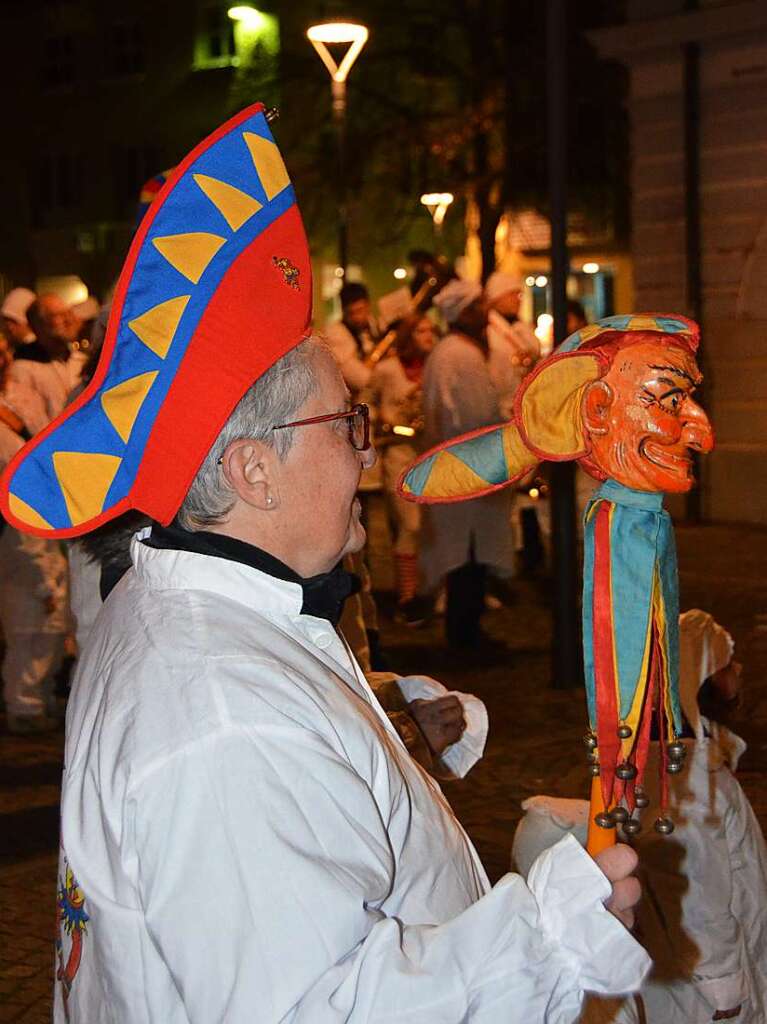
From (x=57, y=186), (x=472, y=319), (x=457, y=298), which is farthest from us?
(x=57, y=186)

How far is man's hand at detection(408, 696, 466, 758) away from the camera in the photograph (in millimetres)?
3049

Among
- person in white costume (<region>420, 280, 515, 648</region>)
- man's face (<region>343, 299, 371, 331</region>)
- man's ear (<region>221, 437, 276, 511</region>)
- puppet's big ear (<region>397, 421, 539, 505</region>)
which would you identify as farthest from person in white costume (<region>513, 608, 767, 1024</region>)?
man's face (<region>343, 299, 371, 331</region>)

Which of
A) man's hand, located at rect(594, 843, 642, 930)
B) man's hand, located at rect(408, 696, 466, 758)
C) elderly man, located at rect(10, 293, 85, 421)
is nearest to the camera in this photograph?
man's hand, located at rect(594, 843, 642, 930)

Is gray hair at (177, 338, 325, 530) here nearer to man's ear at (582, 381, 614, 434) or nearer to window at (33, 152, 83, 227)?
man's ear at (582, 381, 614, 434)

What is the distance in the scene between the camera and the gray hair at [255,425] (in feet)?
6.61

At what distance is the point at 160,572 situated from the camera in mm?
2018

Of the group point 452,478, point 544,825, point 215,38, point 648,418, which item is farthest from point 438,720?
point 215,38

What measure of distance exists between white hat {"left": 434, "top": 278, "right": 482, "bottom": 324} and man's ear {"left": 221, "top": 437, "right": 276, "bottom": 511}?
7223 millimetres

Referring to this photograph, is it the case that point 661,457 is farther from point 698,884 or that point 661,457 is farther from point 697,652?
point 697,652

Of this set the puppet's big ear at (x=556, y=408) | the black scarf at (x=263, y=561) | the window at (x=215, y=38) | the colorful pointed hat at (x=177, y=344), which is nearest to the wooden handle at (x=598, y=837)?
the black scarf at (x=263, y=561)

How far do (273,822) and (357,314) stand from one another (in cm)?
1106

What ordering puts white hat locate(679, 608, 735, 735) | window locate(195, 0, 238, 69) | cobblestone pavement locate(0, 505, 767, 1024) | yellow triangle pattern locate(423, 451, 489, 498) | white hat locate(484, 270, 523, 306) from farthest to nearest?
window locate(195, 0, 238, 69) → white hat locate(484, 270, 523, 306) → cobblestone pavement locate(0, 505, 767, 1024) → white hat locate(679, 608, 735, 735) → yellow triangle pattern locate(423, 451, 489, 498)

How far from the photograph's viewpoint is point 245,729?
5.74 feet

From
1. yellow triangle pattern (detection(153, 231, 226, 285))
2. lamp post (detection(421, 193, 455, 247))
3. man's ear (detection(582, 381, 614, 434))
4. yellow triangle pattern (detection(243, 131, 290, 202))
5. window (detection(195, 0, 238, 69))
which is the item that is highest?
window (detection(195, 0, 238, 69))
